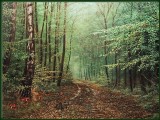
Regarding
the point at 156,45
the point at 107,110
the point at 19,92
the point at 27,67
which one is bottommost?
the point at 107,110

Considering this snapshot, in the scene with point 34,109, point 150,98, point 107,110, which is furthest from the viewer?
point 150,98

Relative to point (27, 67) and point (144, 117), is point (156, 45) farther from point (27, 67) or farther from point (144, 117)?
point (27, 67)

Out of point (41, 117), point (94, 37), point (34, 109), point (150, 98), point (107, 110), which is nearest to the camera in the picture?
point (41, 117)

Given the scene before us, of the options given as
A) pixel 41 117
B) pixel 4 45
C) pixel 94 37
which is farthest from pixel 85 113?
pixel 94 37

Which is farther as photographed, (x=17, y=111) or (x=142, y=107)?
(x=142, y=107)

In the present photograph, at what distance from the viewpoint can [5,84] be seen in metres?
15.1

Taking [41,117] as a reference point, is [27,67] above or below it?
above

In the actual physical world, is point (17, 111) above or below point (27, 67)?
below

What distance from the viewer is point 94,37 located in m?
46.3

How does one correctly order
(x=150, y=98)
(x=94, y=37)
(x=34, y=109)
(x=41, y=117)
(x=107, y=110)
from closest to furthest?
(x=41, y=117) → (x=34, y=109) → (x=107, y=110) → (x=150, y=98) → (x=94, y=37)

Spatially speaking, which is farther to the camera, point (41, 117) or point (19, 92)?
point (19, 92)

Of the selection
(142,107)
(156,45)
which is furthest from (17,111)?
(156,45)

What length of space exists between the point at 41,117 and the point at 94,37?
34.7 metres

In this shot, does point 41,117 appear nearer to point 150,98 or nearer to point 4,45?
point 4,45
